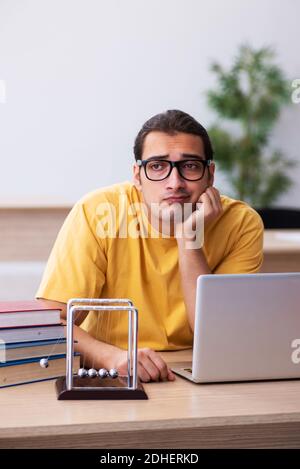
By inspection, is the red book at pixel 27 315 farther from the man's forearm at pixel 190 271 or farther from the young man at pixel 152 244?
the man's forearm at pixel 190 271

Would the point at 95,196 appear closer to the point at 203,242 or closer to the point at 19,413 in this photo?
the point at 203,242

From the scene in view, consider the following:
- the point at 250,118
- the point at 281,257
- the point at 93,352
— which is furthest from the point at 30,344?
the point at 250,118

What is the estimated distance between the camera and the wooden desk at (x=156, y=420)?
4.12ft

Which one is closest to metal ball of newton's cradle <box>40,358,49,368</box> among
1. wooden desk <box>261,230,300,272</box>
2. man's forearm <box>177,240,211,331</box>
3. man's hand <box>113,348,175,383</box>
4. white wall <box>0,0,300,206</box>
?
man's hand <box>113,348,175,383</box>

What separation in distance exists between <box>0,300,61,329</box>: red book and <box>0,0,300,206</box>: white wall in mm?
4772

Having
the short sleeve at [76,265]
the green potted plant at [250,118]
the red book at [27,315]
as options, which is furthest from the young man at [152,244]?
the green potted plant at [250,118]

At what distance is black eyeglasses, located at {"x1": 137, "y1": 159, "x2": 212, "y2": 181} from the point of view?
73.1 inches

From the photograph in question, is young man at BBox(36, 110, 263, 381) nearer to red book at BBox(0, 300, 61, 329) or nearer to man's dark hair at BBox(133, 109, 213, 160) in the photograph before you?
man's dark hair at BBox(133, 109, 213, 160)

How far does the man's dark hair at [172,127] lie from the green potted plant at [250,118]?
4.36 metres

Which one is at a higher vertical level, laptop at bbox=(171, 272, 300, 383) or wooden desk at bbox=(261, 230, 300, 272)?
laptop at bbox=(171, 272, 300, 383)

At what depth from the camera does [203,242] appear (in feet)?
6.60

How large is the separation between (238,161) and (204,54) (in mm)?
1083

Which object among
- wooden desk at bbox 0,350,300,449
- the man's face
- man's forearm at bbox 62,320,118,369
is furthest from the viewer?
the man's face

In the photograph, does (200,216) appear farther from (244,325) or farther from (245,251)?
(244,325)
